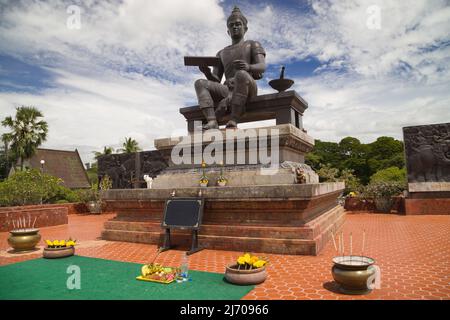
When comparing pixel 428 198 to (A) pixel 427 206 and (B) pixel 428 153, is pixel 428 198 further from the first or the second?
(B) pixel 428 153

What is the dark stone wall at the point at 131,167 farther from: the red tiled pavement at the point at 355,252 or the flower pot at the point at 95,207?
A: the red tiled pavement at the point at 355,252

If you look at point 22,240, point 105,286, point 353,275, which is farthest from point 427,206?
point 22,240

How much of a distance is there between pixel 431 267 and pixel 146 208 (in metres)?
5.30

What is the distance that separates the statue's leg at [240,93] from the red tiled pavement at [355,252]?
3.46 m

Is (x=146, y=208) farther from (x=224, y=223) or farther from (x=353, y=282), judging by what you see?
(x=353, y=282)

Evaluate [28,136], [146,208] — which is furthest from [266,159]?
[28,136]

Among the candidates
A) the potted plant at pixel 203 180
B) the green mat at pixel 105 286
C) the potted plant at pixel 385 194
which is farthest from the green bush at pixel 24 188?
the potted plant at pixel 385 194

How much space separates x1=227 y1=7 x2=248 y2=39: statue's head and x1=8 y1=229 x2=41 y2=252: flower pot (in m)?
6.58

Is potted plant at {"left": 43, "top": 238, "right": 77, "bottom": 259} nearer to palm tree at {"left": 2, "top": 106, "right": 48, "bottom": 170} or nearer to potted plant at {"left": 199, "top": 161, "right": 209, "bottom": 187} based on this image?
potted plant at {"left": 199, "top": 161, "right": 209, "bottom": 187}

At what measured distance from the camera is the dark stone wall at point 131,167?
17812mm

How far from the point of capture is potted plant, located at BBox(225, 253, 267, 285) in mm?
3805

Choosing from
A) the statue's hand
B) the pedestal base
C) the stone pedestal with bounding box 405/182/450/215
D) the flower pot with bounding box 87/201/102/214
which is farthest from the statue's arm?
the flower pot with bounding box 87/201/102/214

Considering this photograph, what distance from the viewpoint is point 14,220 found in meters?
9.97
